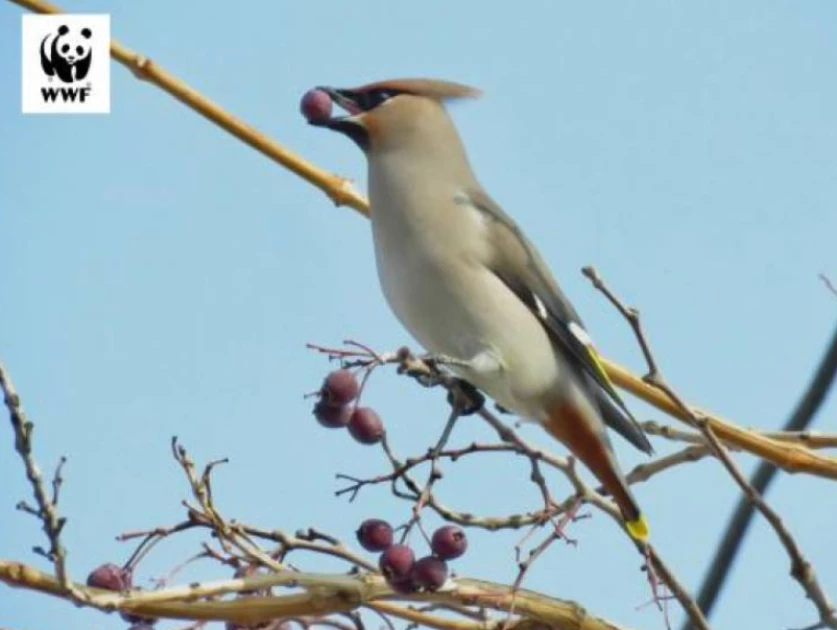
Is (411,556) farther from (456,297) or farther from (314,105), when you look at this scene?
(314,105)

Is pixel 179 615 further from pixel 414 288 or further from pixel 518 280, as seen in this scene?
pixel 518 280

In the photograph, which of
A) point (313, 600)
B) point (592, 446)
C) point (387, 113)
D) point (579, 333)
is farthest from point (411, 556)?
point (387, 113)

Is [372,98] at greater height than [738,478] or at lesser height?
greater

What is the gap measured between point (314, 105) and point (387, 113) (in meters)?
0.31

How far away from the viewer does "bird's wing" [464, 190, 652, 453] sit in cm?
325

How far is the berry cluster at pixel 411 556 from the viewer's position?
7.56 ft

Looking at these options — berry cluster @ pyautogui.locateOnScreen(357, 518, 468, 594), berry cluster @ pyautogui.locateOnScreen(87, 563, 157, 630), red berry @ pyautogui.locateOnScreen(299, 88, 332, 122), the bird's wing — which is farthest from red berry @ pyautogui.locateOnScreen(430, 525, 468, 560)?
red berry @ pyautogui.locateOnScreen(299, 88, 332, 122)

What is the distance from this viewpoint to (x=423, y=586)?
2324mm

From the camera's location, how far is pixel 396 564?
2.29 metres

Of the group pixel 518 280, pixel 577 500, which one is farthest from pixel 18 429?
pixel 518 280

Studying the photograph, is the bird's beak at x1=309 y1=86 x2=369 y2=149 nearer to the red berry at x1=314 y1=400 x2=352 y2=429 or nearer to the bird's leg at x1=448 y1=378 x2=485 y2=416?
the bird's leg at x1=448 y1=378 x2=485 y2=416

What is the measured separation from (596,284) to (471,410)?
0.50m

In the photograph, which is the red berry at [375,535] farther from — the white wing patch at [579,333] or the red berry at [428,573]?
the white wing patch at [579,333]

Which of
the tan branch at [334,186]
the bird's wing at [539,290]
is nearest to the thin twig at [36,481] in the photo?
the tan branch at [334,186]
